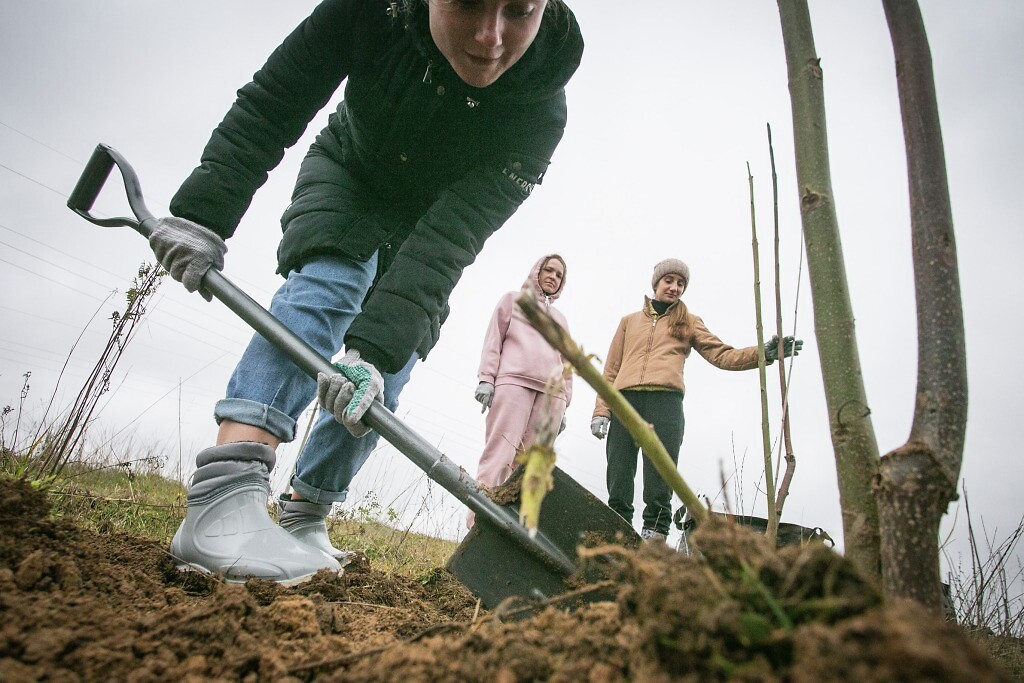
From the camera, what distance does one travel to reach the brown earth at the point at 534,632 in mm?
379

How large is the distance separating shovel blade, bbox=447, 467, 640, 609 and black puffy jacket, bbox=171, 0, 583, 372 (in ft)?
2.23

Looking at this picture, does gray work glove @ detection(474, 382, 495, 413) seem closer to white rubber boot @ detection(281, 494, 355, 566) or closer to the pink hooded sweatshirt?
the pink hooded sweatshirt

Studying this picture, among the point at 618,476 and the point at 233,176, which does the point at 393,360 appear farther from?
the point at 618,476

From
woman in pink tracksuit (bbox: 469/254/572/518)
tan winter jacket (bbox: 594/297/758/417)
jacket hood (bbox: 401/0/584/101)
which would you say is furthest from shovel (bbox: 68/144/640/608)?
tan winter jacket (bbox: 594/297/758/417)

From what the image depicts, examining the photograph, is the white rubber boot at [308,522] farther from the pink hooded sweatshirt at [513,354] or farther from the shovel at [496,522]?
the pink hooded sweatshirt at [513,354]

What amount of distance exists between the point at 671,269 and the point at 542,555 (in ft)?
10.1

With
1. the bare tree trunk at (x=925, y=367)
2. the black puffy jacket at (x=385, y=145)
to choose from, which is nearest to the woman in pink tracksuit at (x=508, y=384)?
the black puffy jacket at (x=385, y=145)

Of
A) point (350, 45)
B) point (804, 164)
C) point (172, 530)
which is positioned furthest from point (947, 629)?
point (172, 530)

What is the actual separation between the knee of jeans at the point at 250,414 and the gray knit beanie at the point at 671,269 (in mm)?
3213

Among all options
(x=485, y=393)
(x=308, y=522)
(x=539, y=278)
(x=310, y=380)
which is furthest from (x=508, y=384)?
(x=310, y=380)

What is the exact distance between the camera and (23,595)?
0.84 m

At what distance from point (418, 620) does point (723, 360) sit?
314 centimetres

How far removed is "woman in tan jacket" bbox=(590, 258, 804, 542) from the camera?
3.49 metres

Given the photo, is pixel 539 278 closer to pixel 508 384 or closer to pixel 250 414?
pixel 508 384
